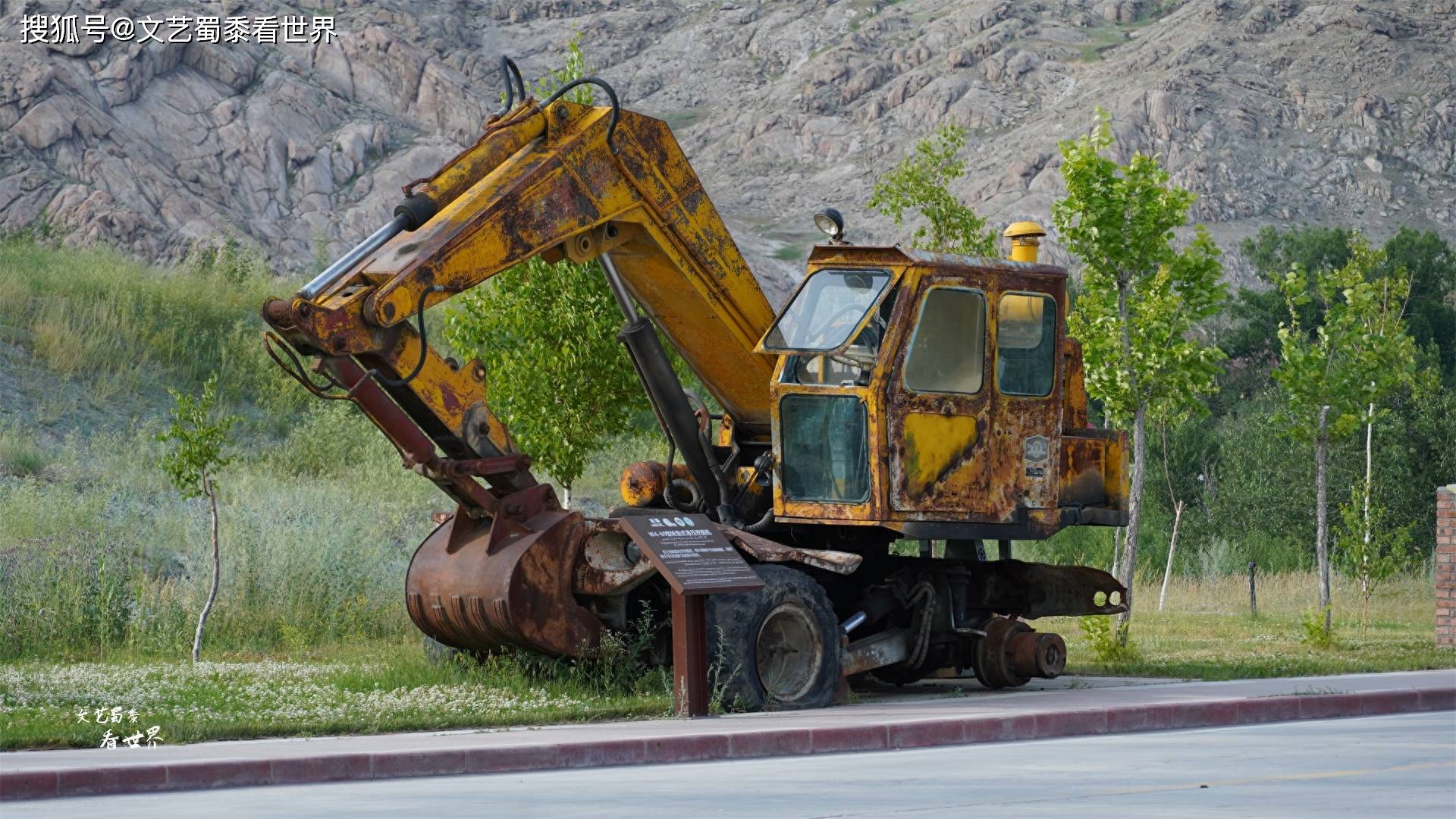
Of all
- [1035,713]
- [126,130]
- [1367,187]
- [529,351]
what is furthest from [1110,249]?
[1367,187]

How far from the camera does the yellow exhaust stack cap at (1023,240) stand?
18.0m

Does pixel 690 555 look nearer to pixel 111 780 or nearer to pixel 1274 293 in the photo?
pixel 111 780

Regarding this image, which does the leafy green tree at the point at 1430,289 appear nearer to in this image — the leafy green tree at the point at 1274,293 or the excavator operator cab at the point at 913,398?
the leafy green tree at the point at 1274,293

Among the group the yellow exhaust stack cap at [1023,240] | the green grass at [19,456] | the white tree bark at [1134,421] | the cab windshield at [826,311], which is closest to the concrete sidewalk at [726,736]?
the cab windshield at [826,311]

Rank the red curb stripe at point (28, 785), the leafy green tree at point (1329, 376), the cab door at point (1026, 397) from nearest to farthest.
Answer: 1. the red curb stripe at point (28, 785)
2. the cab door at point (1026, 397)
3. the leafy green tree at point (1329, 376)

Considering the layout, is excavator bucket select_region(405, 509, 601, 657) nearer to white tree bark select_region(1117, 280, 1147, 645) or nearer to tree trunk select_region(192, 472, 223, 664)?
tree trunk select_region(192, 472, 223, 664)

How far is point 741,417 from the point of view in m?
17.3

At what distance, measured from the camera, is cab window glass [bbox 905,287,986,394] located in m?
16.1

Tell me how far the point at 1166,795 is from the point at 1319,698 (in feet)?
19.0

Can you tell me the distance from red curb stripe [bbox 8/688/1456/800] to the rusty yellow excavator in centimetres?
168

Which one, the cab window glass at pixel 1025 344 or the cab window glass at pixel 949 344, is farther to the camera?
the cab window glass at pixel 1025 344

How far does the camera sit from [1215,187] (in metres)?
77.3

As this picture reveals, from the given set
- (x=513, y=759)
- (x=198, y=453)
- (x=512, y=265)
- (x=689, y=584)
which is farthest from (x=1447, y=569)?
(x=513, y=759)

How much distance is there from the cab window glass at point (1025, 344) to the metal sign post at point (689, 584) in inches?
121
